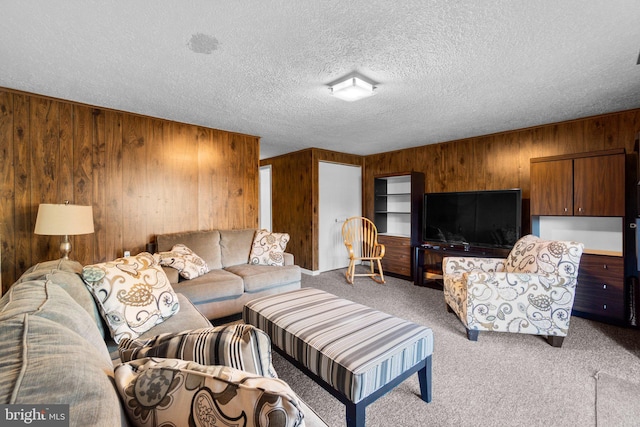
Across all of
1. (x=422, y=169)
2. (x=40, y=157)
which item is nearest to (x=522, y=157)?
(x=422, y=169)

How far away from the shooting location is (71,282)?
146 centimetres

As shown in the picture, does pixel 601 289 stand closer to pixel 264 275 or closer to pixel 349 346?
pixel 349 346

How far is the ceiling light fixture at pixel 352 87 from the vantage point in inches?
91.6

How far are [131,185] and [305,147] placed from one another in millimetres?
2730

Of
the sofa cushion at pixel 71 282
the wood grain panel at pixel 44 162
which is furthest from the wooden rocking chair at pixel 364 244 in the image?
the wood grain panel at pixel 44 162

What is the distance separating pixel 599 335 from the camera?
268 centimetres

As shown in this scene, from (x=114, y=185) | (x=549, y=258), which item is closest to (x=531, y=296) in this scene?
(x=549, y=258)

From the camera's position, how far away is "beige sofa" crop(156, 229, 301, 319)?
2.74 metres

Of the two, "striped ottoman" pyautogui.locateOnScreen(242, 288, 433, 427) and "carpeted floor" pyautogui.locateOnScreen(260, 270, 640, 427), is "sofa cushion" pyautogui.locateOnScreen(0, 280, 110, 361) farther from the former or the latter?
"carpeted floor" pyautogui.locateOnScreen(260, 270, 640, 427)

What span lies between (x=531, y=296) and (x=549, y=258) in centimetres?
Result: 36

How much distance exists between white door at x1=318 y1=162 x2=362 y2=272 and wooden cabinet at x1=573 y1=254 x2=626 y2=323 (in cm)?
343

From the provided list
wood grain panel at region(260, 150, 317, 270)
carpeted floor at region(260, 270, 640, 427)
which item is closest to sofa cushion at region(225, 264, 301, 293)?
carpeted floor at region(260, 270, 640, 427)

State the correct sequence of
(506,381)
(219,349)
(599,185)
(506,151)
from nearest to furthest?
(219,349) → (506,381) → (599,185) → (506,151)

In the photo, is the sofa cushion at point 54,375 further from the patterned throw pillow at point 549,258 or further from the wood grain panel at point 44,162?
the patterned throw pillow at point 549,258
